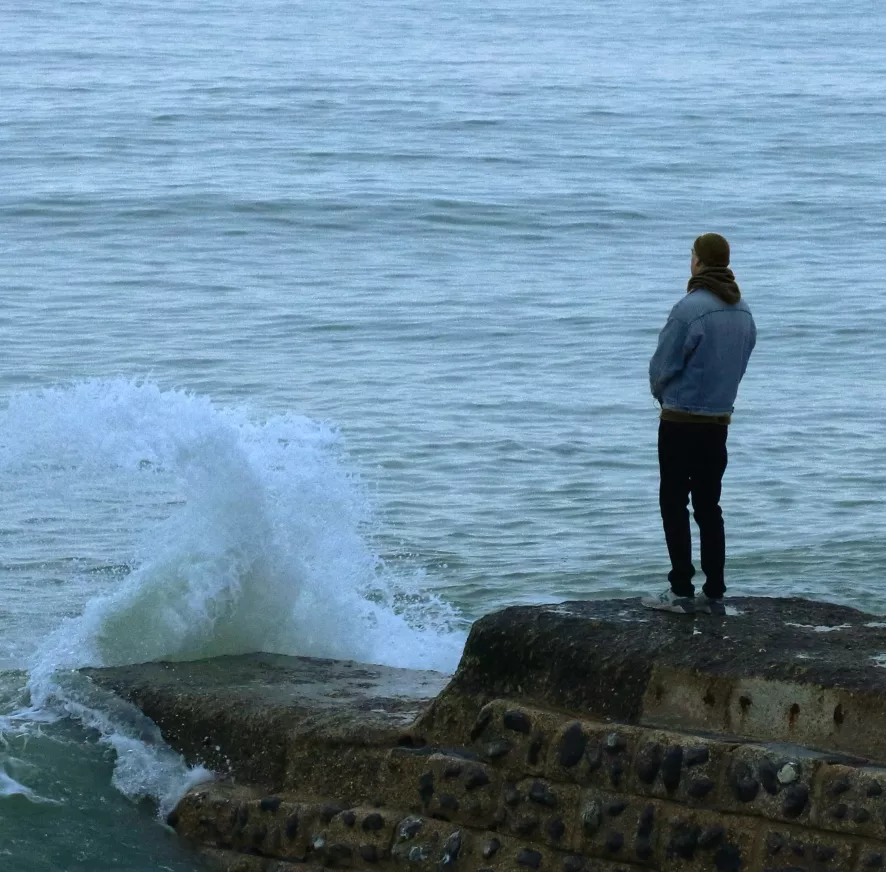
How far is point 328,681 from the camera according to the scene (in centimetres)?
948

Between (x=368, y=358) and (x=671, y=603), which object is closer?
(x=671, y=603)

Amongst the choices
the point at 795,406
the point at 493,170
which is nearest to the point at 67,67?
the point at 493,170

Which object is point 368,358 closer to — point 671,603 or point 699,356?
point 671,603

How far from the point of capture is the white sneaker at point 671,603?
802cm

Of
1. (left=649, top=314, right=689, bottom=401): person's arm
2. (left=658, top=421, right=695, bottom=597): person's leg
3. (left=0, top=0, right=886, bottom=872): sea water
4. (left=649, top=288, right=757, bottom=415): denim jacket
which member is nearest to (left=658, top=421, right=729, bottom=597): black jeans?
(left=658, top=421, right=695, bottom=597): person's leg

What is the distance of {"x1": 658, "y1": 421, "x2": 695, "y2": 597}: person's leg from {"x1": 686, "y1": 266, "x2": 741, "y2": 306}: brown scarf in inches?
23.0

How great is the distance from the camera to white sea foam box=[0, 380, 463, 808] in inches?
420

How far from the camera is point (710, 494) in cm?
804

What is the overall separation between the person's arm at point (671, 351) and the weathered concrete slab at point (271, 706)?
1.97 meters

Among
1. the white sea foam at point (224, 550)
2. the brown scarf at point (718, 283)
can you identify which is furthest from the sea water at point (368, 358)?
the brown scarf at point (718, 283)

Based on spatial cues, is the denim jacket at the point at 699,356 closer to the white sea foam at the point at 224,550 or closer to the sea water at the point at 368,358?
the sea water at the point at 368,358

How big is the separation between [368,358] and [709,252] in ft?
41.1

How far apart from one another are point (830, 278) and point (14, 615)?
1618cm

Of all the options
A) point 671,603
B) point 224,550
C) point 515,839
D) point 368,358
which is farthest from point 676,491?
point 368,358
